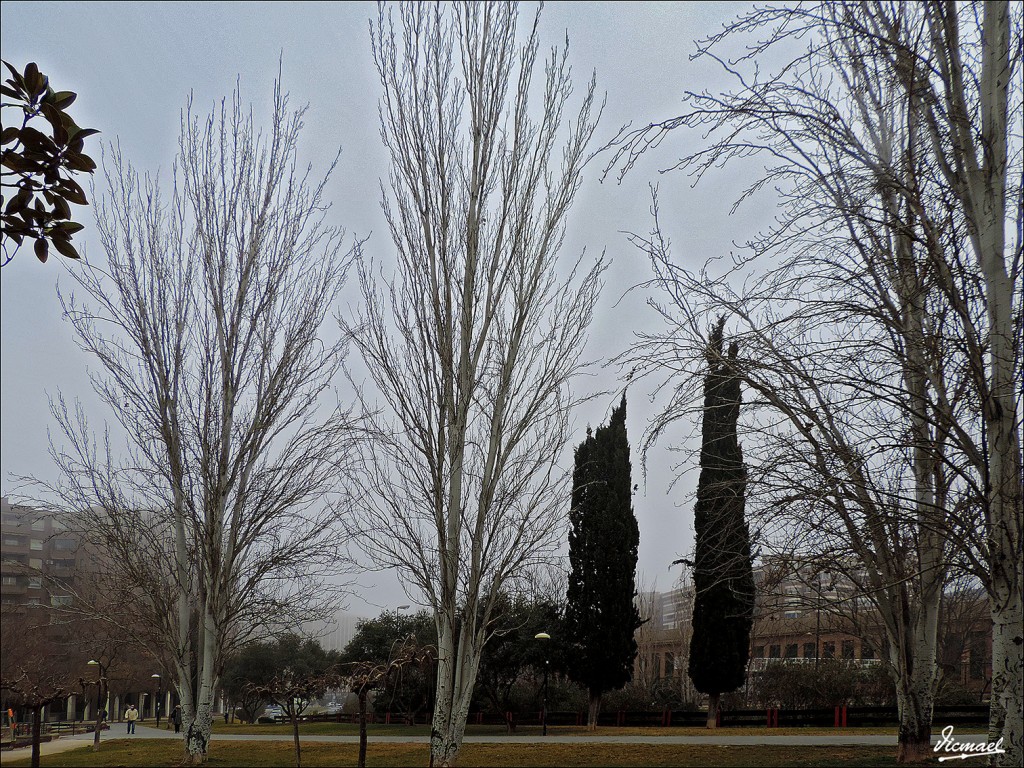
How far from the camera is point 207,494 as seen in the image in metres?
10.7

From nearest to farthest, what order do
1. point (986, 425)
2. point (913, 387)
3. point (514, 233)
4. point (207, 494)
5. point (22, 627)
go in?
point (986, 425) → point (913, 387) → point (514, 233) → point (207, 494) → point (22, 627)

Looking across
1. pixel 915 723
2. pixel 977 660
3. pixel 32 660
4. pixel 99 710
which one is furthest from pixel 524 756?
pixel 977 660

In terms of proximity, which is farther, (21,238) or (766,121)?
(766,121)

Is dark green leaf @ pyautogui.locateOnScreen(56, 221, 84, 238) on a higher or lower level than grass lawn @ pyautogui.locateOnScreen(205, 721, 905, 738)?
higher

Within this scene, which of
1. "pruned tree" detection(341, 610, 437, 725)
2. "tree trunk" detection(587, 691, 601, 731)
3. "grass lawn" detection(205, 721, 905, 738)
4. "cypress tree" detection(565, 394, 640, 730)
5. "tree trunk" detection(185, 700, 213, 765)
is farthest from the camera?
"pruned tree" detection(341, 610, 437, 725)

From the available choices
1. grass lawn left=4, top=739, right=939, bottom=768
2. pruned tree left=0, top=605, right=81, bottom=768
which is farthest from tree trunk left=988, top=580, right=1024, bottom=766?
pruned tree left=0, top=605, right=81, bottom=768

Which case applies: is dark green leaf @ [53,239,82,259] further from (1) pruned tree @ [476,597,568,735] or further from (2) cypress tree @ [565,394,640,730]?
(1) pruned tree @ [476,597,568,735]

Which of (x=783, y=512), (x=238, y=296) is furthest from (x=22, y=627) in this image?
(x=783, y=512)

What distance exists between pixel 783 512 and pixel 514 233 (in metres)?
4.92

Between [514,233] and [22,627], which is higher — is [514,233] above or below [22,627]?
above

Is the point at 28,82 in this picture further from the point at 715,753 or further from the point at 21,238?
the point at 715,753

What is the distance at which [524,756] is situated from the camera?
10.6m

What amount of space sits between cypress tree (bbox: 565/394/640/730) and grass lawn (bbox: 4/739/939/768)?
281 inches

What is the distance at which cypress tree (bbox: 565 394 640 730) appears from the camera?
1959 centimetres
